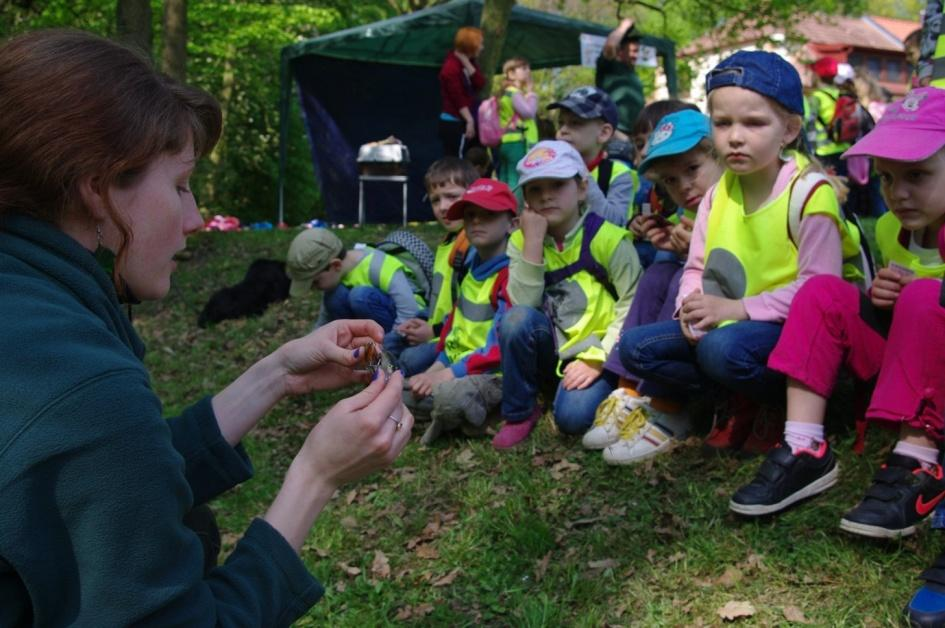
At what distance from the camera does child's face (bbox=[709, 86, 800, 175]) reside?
349cm

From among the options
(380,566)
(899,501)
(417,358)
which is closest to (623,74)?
(417,358)

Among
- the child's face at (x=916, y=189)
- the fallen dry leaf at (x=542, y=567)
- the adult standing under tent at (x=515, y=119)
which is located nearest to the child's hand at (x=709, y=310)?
the child's face at (x=916, y=189)

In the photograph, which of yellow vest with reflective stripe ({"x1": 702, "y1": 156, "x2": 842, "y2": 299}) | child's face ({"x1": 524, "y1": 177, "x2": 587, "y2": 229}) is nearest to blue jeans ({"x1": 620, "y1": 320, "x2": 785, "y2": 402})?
yellow vest with reflective stripe ({"x1": 702, "y1": 156, "x2": 842, "y2": 299})

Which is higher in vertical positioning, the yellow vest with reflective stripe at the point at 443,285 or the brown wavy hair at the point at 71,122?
the brown wavy hair at the point at 71,122

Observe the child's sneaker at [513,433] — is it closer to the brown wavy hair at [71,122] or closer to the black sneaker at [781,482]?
the black sneaker at [781,482]

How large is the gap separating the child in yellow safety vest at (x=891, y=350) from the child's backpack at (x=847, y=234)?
17cm

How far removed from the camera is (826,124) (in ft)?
31.0

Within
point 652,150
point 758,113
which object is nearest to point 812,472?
point 758,113

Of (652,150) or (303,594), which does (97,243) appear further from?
(652,150)

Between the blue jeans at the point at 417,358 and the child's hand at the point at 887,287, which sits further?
the blue jeans at the point at 417,358


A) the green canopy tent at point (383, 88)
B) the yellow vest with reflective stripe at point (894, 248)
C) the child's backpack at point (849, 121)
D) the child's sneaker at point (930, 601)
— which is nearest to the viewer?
the child's sneaker at point (930, 601)

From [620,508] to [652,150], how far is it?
1612 mm

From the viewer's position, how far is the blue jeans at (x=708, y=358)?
11.1ft

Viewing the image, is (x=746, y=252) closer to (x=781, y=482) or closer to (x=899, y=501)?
(x=781, y=482)
